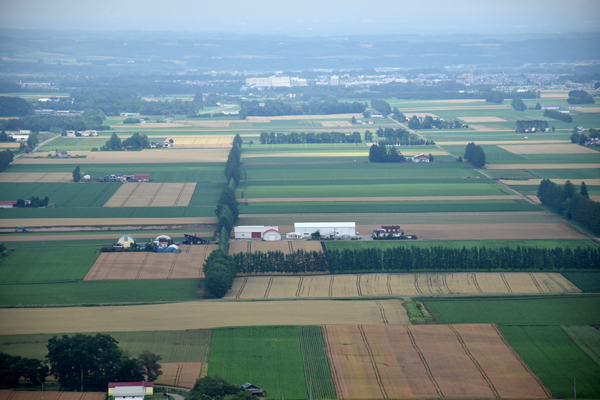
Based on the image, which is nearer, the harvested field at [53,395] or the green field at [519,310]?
the harvested field at [53,395]

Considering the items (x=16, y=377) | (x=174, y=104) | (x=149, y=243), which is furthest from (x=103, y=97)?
(x=16, y=377)

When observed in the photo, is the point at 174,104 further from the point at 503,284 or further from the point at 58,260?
the point at 503,284

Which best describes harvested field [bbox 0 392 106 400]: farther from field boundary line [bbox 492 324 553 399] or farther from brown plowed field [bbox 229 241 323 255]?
brown plowed field [bbox 229 241 323 255]

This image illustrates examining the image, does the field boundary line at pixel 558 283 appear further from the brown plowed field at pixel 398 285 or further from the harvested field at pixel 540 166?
the harvested field at pixel 540 166

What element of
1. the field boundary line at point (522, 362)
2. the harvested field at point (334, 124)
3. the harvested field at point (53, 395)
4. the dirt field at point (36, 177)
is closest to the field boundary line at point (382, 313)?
the field boundary line at point (522, 362)

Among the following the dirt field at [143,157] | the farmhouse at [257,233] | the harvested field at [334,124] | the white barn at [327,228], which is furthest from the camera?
the harvested field at [334,124]
